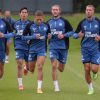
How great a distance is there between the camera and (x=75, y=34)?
18062 millimetres

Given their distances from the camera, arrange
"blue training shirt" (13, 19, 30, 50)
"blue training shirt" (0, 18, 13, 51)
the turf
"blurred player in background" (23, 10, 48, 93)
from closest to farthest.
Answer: the turf → "blurred player in background" (23, 10, 48, 93) → "blue training shirt" (0, 18, 13, 51) → "blue training shirt" (13, 19, 30, 50)

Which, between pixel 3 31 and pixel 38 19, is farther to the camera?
pixel 3 31

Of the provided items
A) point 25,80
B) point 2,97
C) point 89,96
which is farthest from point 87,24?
point 25,80

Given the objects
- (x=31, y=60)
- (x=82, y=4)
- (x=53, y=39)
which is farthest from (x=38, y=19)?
(x=82, y=4)

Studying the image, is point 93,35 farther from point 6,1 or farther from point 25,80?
point 6,1

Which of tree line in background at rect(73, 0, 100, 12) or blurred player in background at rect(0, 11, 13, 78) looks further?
tree line in background at rect(73, 0, 100, 12)

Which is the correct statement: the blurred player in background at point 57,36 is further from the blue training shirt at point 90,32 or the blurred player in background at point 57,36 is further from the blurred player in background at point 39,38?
the blue training shirt at point 90,32

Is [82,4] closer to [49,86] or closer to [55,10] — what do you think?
[49,86]

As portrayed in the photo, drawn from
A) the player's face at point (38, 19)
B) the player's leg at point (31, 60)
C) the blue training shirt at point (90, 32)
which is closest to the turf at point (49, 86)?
the player's leg at point (31, 60)

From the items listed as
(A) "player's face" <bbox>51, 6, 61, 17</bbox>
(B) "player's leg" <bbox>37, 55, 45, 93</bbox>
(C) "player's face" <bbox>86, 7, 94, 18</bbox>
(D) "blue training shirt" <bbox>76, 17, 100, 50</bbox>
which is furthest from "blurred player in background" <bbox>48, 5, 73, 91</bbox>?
(C) "player's face" <bbox>86, 7, 94, 18</bbox>

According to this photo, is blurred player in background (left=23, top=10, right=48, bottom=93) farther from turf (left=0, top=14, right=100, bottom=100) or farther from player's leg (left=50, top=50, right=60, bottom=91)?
turf (left=0, top=14, right=100, bottom=100)

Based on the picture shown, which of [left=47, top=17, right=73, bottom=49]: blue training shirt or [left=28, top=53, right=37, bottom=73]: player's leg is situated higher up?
[left=47, top=17, right=73, bottom=49]: blue training shirt

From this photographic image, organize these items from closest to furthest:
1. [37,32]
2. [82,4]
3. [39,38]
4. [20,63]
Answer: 1. [39,38]
2. [37,32]
3. [20,63]
4. [82,4]

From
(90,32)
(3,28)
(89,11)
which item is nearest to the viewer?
(89,11)
